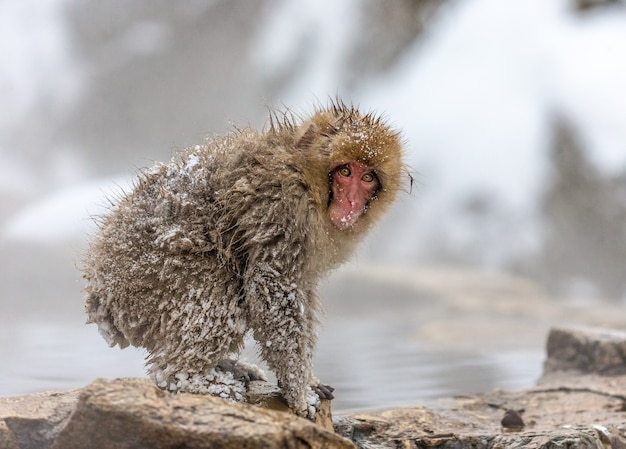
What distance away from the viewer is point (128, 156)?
22.1 feet

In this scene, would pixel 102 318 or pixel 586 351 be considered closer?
pixel 102 318

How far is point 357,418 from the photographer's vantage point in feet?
10.8

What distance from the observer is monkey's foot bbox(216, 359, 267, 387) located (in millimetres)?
2865

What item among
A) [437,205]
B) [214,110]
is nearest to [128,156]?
[214,110]

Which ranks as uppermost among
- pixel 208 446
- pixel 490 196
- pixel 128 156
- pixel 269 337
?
pixel 490 196

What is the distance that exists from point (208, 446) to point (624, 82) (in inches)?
303

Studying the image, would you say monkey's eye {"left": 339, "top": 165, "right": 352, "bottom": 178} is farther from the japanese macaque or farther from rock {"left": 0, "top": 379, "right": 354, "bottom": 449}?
rock {"left": 0, "top": 379, "right": 354, "bottom": 449}

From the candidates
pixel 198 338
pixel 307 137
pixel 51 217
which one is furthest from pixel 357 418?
pixel 51 217

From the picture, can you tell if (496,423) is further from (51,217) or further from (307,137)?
(51,217)

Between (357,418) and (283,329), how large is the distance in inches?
35.0

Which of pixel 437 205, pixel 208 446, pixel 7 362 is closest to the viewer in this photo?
pixel 208 446

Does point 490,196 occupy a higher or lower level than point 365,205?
higher

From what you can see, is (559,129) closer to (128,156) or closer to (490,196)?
(490,196)

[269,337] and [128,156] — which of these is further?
[128,156]
